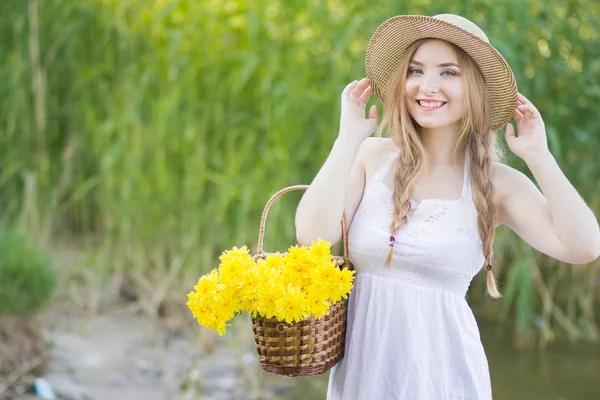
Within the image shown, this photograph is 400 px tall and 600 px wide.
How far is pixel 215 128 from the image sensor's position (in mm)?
3453

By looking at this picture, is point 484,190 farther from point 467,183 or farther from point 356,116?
point 356,116

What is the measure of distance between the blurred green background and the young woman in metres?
1.37

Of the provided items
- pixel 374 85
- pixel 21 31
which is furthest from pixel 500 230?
pixel 21 31

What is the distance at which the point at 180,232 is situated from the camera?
359 centimetres

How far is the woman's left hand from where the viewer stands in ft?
5.14

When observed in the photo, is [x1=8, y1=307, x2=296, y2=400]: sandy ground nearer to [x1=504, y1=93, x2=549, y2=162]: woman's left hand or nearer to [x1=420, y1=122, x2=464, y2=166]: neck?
[x1=420, y1=122, x2=464, y2=166]: neck

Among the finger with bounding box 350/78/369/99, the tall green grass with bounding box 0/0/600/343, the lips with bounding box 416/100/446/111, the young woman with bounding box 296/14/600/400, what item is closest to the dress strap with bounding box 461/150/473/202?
the young woman with bounding box 296/14/600/400

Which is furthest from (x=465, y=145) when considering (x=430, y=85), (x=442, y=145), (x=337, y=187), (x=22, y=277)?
(x=22, y=277)

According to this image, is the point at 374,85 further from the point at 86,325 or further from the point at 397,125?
the point at 86,325

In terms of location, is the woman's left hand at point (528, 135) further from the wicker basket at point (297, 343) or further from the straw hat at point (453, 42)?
the wicker basket at point (297, 343)

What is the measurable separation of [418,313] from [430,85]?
16.9 inches

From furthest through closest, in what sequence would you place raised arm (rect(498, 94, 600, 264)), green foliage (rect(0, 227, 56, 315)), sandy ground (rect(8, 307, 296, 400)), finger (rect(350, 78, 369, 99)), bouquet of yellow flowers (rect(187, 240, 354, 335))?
sandy ground (rect(8, 307, 296, 400)), green foliage (rect(0, 227, 56, 315)), finger (rect(350, 78, 369, 99)), raised arm (rect(498, 94, 600, 264)), bouquet of yellow flowers (rect(187, 240, 354, 335))

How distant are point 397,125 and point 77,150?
2.37m

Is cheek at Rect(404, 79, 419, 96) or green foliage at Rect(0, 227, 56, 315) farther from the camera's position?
green foliage at Rect(0, 227, 56, 315)
